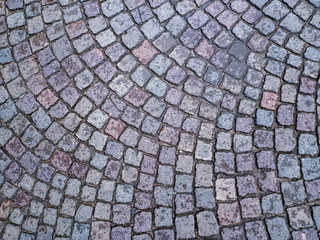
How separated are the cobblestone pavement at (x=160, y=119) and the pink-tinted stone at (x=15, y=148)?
0.4 inches

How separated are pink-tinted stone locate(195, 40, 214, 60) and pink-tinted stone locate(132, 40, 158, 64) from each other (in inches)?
16.8

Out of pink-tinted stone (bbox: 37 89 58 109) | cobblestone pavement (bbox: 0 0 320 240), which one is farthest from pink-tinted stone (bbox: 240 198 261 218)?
pink-tinted stone (bbox: 37 89 58 109)

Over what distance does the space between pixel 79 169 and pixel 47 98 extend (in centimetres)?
79

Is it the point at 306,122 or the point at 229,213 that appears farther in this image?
the point at 306,122

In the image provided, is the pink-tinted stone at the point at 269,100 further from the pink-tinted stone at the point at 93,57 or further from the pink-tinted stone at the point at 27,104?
the pink-tinted stone at the point at 27,104

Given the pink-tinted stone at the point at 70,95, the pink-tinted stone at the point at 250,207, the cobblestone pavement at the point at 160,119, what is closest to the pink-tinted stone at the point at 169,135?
the cobblestone pavement at the point at 160,119

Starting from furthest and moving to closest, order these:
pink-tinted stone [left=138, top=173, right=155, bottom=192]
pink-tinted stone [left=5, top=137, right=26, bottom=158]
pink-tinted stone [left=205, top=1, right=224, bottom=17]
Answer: pink-tinted stone [left=205, top=1, right=224, bottom=17] < pink-tinted stone [left=5, top=137, right=26, bottom=158] < pink-tinted stone [left=138, top=173, right=155, bottom=192]

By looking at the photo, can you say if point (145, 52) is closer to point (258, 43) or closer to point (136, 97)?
point (136, 97)

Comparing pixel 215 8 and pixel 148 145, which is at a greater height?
pixel 215 8

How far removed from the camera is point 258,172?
3396 millimetres

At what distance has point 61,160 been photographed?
360 centimetres

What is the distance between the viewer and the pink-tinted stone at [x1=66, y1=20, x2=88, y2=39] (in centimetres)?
403

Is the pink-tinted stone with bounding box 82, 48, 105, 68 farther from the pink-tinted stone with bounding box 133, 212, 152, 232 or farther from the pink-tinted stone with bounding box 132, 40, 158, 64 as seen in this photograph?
the pink-tinted stone with bounding box 133, 212, 152, 232

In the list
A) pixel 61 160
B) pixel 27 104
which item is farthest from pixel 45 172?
pixel 27 104
